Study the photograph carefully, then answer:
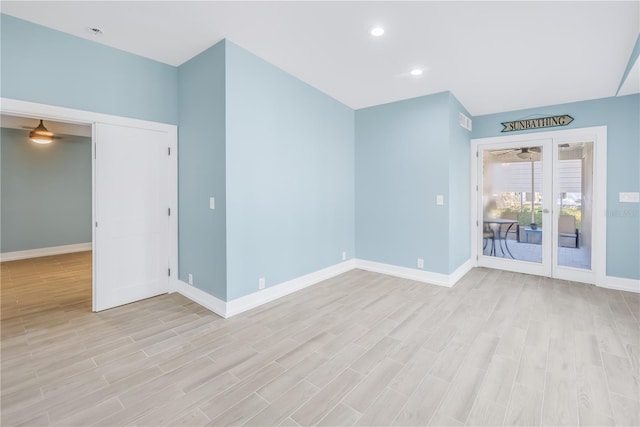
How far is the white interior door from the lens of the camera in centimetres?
327

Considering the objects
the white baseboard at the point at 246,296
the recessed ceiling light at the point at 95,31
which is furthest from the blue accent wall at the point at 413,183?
the recessed ceiling light at the point at 95,31

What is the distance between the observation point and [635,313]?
131 inches

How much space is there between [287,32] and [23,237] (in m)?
7.07

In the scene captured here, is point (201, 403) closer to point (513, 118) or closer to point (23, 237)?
point (513, 118)

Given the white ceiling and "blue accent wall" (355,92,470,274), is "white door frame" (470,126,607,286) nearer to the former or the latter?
the white ceiling

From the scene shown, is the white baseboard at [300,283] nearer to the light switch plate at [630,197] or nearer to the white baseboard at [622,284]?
the white baseboard at [622,284]

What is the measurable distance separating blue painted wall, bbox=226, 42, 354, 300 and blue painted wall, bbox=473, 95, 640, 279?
3926mm

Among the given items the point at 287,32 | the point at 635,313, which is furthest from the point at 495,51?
the point at 635,313

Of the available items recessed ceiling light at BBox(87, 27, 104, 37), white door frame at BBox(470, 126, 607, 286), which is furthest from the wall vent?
recessed ceiling light at BBox(87, 27, 104, 37)

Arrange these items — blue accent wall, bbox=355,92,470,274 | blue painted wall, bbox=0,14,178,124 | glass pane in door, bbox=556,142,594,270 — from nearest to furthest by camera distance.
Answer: blue painted wall, bbox=0,14,178,124 → blue accent wall, bbox=355,92,470,274 → glass pane in door, bbox=556,142,594,270

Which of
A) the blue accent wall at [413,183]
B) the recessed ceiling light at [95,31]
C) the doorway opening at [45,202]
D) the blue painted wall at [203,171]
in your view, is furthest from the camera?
the doorway opening at [45,202]

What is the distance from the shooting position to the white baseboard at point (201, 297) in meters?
3.18

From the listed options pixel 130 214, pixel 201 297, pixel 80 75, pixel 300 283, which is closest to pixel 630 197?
pixel 300 283

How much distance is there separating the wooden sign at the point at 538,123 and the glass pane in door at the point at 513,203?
1.14ft
